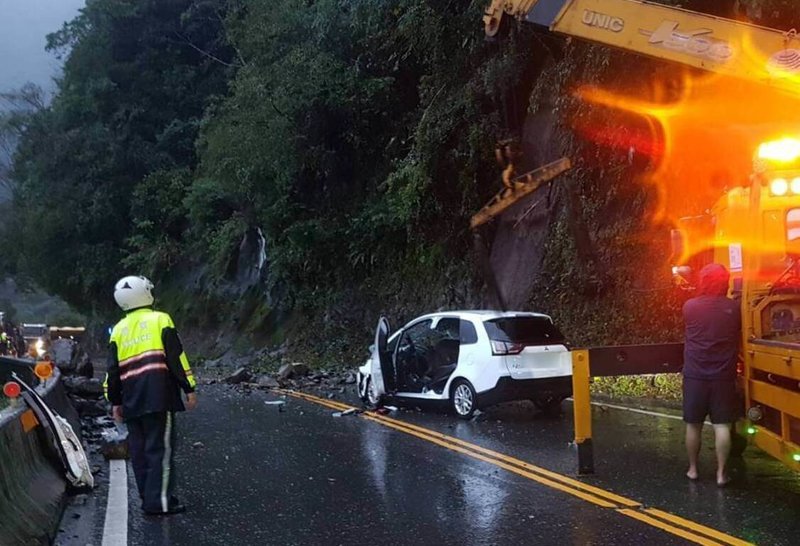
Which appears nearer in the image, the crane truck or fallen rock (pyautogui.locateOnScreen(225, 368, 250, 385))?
the crane truck

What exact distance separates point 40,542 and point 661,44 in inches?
283

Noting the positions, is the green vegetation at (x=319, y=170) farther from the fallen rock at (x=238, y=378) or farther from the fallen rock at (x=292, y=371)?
the fallen rock at (x=238, y=378)

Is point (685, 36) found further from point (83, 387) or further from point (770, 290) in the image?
point (83, 387)

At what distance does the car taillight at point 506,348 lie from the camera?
11.2 m

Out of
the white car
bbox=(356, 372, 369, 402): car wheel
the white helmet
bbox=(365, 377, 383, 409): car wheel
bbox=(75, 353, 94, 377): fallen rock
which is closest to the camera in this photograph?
the white helmet

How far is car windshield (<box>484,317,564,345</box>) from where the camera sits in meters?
11.4

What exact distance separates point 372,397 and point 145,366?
7114 millimetres

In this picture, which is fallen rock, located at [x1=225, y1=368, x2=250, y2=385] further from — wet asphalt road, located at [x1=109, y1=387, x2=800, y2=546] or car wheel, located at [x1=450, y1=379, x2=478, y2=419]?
car wheel, located at [x1=450, y1=379, x2=478, y2=419]

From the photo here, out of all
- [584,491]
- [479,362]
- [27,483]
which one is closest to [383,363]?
[479,362]

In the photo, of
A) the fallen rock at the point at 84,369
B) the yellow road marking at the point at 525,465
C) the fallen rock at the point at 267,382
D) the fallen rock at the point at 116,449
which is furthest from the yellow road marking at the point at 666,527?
the fallen rock at the point at 84,369

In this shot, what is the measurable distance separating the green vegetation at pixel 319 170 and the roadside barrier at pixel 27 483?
1091cm

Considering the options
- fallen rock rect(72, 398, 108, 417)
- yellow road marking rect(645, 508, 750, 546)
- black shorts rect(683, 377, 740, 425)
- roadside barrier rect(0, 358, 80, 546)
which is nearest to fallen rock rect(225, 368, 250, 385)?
fallen rock rect(72, 398, 108, 417)

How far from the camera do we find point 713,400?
7.02 m

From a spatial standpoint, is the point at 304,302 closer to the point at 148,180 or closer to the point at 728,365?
the point at 148,180
